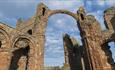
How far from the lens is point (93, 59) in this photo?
1927cm

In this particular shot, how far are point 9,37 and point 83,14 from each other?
8847mm

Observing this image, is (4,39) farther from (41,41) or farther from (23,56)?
(41,41)

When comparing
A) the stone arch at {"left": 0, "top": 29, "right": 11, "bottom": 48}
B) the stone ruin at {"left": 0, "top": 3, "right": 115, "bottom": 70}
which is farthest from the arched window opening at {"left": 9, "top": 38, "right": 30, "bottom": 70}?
the stone arch at {"left": 0, "top": 29, "right": 11, "bottom": 48}

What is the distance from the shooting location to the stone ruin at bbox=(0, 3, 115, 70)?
18.3m

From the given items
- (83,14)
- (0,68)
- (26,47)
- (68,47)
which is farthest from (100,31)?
(0,68)

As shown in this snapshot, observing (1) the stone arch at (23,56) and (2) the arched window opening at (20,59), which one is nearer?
(1) the stone arch at (23,56)

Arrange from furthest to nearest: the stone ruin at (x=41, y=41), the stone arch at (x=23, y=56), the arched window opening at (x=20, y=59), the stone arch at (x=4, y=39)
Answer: the arched window opening at (x=20, y=59) < the stone arch at (x=4, y=39) < the stone ruin at (x=41, y=41) < the stone arch at (x=23, y=56)

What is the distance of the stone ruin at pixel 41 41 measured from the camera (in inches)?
719

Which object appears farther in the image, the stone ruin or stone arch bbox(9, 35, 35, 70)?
the stone ruin

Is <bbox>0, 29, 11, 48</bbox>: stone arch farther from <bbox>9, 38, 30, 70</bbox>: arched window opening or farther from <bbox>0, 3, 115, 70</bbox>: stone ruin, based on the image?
<bbox>9, 38, 30, 70</bbox>: arched window opening

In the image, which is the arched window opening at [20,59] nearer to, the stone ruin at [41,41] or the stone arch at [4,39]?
the stone ruin at [41,41]

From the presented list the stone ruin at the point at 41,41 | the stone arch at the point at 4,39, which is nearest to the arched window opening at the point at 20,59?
the stone ruin at the point at 41,41

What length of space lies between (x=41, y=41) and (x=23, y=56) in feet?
10.9

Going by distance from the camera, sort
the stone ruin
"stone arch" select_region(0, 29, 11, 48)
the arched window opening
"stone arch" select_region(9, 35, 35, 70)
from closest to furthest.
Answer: "stone arch" select_region(9, 35, 35, 70) → the stone ruin → "stone arch" select_region(0, 29, 11, 48) → the arched window opening
